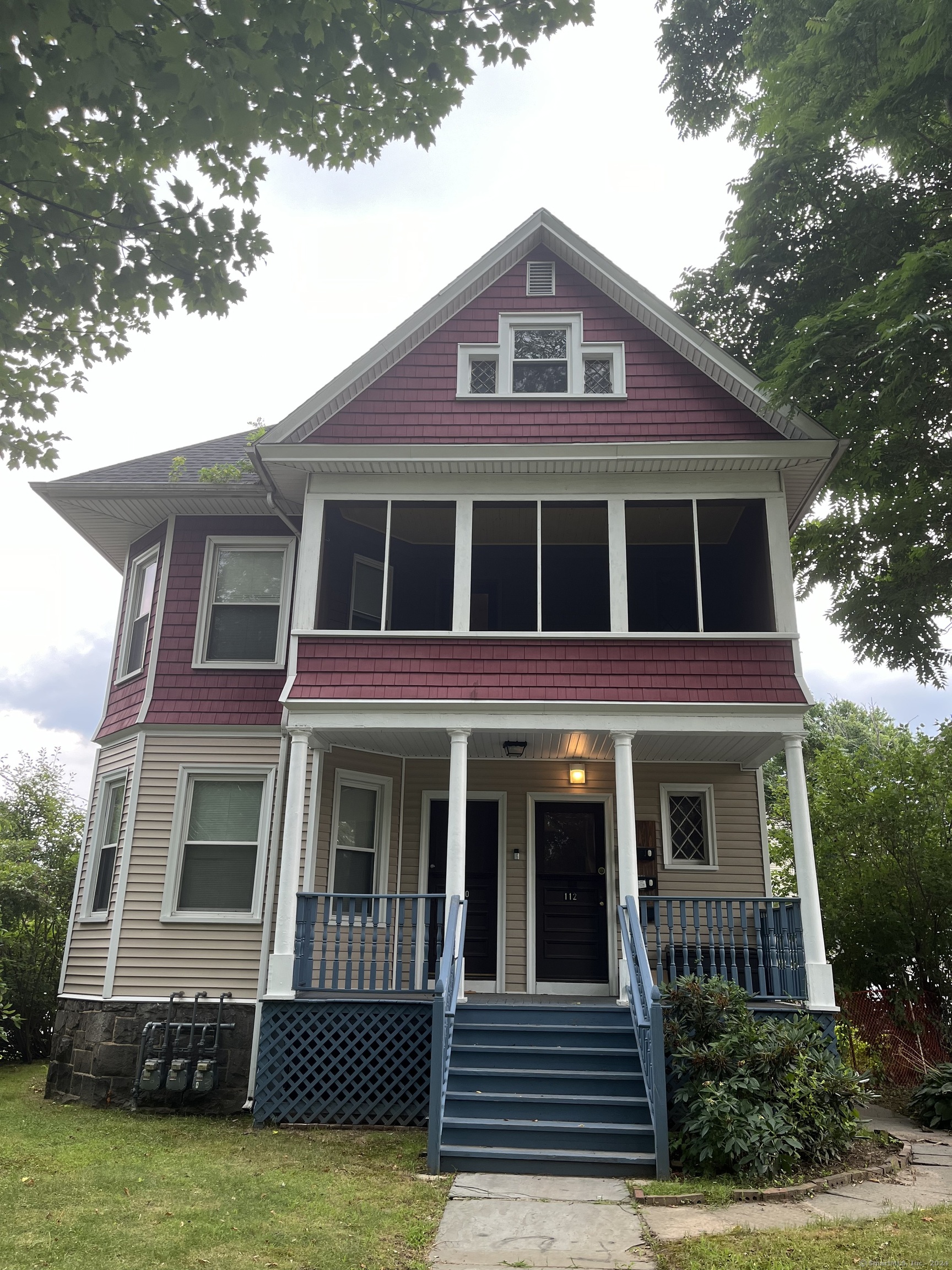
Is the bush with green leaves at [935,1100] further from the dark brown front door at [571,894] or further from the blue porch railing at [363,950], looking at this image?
the blue porch railing at [363,950]

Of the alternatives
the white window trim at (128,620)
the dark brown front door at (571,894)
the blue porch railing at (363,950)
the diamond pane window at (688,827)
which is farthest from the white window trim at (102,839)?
the diamond pane window at (688,827)

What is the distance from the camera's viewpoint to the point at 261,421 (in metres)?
12.4

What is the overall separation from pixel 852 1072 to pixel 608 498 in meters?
5.94

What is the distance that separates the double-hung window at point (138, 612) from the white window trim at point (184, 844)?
5.68 feet

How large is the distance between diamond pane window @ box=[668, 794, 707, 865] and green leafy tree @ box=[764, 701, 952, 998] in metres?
3.36

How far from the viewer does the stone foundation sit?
30.9ft

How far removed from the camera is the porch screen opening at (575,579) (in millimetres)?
11797

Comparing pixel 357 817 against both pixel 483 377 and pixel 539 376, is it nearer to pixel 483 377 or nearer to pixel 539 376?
pixel 483 377

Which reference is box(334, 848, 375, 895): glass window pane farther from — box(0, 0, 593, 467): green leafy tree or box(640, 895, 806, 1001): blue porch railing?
box(0, 0, 593, 467): green leafy tree

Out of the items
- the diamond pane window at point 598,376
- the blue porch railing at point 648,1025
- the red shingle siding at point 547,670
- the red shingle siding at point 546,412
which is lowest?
the blue porch railing at point 648,1025

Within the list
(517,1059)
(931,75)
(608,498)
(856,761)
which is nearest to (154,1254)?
(517,1059)

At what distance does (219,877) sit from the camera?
10.5m

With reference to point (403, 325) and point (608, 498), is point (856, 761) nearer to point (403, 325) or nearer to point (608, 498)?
point (608, 498)

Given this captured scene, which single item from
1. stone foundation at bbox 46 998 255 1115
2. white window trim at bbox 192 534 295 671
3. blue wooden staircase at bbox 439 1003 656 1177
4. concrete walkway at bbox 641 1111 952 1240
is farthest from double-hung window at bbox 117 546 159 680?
concrete walkway at bbox 641 1111 952 1240
